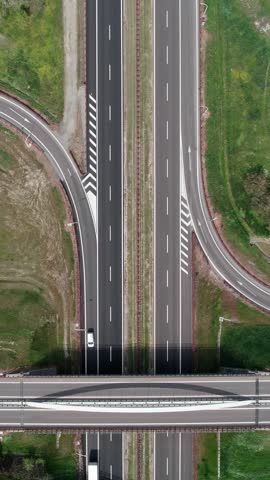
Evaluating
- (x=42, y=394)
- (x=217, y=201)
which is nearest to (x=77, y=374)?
(x=42, y=394)

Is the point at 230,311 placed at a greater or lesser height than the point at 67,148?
lesser

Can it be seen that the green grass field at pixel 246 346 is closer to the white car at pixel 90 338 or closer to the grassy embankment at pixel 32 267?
the white car at pixel 90 338

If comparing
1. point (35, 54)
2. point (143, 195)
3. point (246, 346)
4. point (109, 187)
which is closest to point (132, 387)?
point (246, 346)

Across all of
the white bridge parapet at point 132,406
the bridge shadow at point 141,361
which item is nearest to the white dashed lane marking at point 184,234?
the bridge shadow at point 141,361

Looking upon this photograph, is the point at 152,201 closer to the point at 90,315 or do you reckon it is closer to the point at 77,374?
the point at 90,315

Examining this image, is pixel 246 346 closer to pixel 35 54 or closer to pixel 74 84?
pixel 74 84
